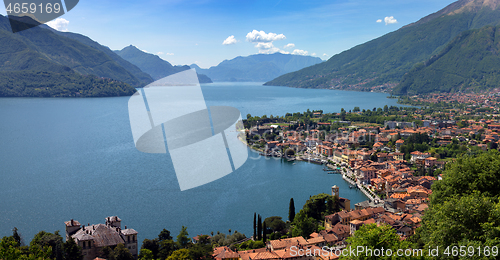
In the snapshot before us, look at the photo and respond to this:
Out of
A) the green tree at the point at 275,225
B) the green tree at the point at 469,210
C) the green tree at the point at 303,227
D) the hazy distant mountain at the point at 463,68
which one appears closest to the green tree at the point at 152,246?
the green tree at the point at 275,225

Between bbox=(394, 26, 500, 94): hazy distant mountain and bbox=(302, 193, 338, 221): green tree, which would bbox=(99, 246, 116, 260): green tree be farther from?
bbox=(394, 26, 500, 94): hazy distant mountain

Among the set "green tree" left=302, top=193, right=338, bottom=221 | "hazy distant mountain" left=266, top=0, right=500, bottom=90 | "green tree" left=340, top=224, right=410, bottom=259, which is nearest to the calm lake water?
"green tree" left=302, top=193, right=338, bottom=221

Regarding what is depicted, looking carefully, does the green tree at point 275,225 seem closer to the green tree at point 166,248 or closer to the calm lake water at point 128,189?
the calm lake water at point 128,189

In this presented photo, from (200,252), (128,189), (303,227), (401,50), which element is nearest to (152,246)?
(200,252)

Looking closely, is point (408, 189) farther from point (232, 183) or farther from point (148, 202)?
point (148, 202)

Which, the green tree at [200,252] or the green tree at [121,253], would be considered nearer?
the green tree at [121,253]

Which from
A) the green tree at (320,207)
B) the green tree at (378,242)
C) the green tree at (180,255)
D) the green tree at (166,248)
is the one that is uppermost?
the green tree at (378,242)
